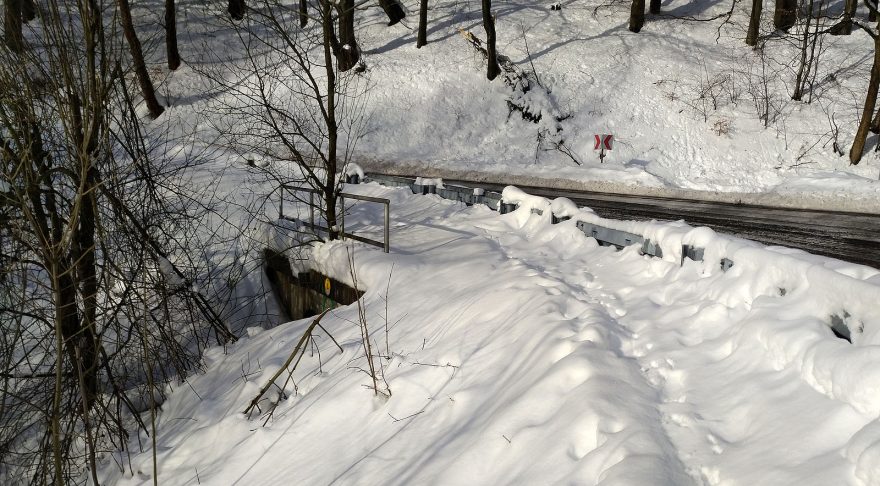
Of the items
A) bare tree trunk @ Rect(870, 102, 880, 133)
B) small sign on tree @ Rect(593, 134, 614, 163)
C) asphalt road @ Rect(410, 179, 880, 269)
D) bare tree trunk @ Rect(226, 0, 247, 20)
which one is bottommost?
small sign on tree @ Rect(593, 134, 614, 163)

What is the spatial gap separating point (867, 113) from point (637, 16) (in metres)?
12.2

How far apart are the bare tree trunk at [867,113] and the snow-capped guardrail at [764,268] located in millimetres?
12626

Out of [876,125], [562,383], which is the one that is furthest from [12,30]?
[876,125]

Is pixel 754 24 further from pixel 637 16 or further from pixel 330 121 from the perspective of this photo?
pixel 330 121

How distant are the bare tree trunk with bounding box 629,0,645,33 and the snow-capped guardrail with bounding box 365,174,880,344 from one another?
2136 cm

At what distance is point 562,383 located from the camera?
4.57 m

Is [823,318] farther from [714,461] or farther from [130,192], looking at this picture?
[130,192]

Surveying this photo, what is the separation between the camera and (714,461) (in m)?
3.55

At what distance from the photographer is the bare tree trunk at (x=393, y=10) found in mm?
30844

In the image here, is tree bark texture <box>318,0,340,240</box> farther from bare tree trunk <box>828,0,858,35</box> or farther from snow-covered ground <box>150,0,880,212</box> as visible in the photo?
bare tree trunk <box>828,0,858,35</box>

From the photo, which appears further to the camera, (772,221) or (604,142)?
(604,142)

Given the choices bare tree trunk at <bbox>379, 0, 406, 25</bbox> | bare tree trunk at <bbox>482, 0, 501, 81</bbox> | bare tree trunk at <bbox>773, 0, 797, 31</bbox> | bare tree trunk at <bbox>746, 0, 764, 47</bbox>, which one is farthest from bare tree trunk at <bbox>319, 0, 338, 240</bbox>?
bare tree trunk at <bbox>773, 0, 797, 31</bbox>

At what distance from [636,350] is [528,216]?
5.42m

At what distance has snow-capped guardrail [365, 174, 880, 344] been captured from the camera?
13.2 ft
